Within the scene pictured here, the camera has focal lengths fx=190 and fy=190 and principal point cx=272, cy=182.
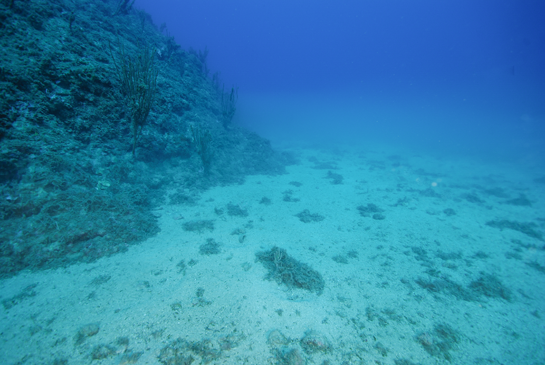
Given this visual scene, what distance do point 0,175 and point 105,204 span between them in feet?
7.29

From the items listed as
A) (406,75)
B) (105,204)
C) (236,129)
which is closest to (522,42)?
(406,75)

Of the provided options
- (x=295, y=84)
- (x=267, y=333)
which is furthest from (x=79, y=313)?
(x=295, y=84)

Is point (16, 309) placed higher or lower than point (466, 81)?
lower

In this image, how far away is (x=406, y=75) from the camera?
79.0 meters

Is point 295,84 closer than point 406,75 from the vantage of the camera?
No

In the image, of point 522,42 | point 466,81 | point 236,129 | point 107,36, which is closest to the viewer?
point 107,36

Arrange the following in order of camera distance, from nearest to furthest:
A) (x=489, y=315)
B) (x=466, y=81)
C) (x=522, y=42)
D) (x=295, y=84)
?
(x=489, y=315)
(x=522, y=42)
(x=466, y=81)
(x=295, y=84)

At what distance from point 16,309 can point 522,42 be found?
65.9 metres

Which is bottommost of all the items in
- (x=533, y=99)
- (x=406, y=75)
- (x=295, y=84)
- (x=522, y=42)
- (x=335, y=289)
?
(x=335, y=289)

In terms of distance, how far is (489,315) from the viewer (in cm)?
476

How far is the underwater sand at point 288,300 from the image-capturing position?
3.43 meters

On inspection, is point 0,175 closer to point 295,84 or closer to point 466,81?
point 466,81

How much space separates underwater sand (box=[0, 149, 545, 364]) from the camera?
3426 mm

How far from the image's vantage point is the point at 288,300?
14.9 ft
